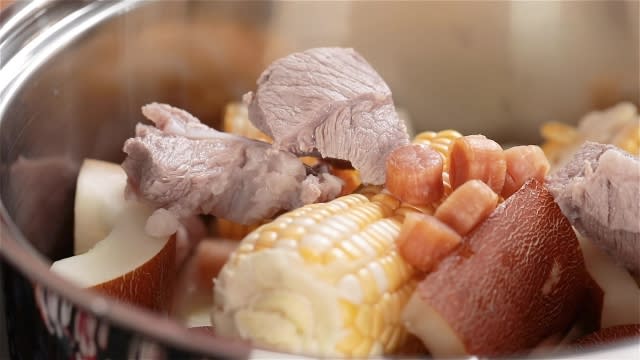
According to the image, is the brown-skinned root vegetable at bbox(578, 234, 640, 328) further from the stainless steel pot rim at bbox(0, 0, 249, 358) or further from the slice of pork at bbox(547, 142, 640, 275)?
the stainless steel pot rim at bbox(0, 0, 249, 358)

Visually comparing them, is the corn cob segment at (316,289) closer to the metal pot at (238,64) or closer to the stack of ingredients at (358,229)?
the stack of ingredients at (358,229)

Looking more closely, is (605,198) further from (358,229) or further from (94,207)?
(94,207)

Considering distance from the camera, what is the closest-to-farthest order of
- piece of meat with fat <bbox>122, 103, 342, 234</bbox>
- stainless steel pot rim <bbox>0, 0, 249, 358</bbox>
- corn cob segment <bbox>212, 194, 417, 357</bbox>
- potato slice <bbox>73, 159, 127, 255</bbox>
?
stainless steel pot rim <bbox>0, 0, 249, 358</bbox> → corn cob segment <bbox>212, 194, 417, 357</bbox> → piece of meat with fat <bbox>122, 103, 342, 234</bbox> → potato slice <bbox>73, 159, 127, 255</bbox>

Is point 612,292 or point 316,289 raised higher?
point 316,289

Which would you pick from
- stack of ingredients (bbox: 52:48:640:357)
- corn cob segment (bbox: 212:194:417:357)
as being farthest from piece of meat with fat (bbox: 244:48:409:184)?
corn cob segment (bbox: 212:194:417:357)

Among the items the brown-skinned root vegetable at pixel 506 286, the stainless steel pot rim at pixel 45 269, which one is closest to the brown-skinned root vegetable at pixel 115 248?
the stainless steel pot rim at pixel 45 269

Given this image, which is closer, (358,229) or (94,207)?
(358,229)

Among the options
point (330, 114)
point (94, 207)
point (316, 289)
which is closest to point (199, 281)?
point (94, 207)
